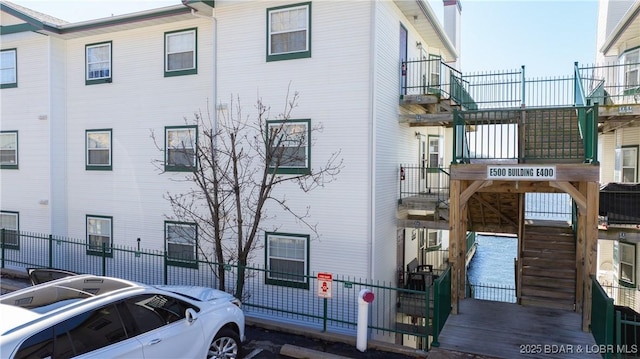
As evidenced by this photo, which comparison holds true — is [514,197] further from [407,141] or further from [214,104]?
[214,104]

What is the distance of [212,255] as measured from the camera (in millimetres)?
13367

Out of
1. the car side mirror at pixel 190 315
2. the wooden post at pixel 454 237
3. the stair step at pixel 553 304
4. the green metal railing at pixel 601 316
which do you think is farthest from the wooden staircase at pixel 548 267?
the car side mirror at pixel 190 315

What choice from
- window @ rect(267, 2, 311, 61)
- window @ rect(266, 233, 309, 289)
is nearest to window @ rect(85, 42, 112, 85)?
window @ rect(267, 2, 311, 61)

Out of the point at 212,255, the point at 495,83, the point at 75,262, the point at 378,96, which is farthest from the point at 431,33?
the point at 75,262

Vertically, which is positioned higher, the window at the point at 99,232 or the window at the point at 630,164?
the window at the point at 630,164

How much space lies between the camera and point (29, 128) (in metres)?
16.4

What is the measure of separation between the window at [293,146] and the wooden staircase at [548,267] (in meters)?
6.45

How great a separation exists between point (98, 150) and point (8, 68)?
5.38 meters

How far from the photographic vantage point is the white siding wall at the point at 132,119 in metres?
13.9

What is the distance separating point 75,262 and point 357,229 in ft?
34.0

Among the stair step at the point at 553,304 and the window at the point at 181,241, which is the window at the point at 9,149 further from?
the stair step at the point at 553,304

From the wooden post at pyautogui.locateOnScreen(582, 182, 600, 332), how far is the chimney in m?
14.0

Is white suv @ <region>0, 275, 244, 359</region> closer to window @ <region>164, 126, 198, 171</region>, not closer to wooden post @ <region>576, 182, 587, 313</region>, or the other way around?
window @ <region>164, 126, 198, 171</region>

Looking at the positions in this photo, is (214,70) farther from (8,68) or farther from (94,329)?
(8,68)
